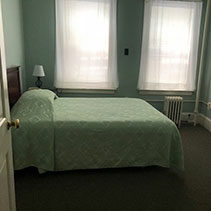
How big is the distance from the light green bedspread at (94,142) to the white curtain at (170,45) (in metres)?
1.77

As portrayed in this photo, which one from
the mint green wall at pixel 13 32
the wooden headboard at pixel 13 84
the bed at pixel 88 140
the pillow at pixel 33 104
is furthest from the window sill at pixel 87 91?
the bed at pixel 88 140

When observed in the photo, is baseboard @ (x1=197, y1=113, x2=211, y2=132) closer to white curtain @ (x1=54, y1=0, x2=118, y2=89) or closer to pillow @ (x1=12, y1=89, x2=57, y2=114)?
white curtain @ (x1=54, y1=0, x2=118, y2=89)

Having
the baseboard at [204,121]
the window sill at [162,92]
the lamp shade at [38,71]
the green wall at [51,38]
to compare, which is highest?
the green wall at [51,38]

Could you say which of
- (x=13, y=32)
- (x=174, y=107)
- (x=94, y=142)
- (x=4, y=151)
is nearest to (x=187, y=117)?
(x=174, y=107)

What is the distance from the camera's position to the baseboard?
13.0 ft

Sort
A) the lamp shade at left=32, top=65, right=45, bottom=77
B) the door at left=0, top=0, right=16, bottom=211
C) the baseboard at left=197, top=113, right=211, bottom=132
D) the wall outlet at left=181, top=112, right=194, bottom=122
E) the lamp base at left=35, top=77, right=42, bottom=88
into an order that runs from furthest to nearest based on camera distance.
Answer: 1. the wall outlet at left=181, top=112, right=194, bottom=122
2. the baseboard at left=197, top=113, right=211, bottom=132
3. the lamp base at left=35, top=77, right=42, bottom=88
4. the lamp shade at left=32, top=65, right=45, bottom=77
5. the door at left=0, top=0, right=16, bottom=211

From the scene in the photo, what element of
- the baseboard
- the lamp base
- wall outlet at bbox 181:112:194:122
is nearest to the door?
the lamp base

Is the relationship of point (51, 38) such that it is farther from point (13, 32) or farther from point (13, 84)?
point (13, 84)

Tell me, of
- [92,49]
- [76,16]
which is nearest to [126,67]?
[92,49]

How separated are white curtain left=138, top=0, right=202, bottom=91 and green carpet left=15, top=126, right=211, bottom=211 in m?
1.94

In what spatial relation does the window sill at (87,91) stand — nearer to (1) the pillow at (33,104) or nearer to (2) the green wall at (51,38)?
(2) the green wall at (51,38)

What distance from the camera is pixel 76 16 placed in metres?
3.70

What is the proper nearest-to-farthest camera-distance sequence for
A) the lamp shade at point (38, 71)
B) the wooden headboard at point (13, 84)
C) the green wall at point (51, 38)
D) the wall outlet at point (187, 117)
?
the wooden headboard at point (13, 84) < the lamp shade at point (38, 71) < the green wall at point (51, 38) < the wall outlet at point (187, 117)

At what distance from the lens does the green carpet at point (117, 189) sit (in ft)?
6.18
